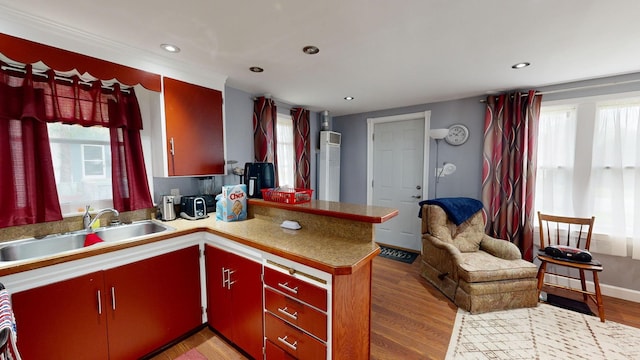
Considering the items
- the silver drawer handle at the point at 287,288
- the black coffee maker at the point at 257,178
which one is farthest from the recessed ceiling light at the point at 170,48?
the silver drawer handle at the point at 287,288

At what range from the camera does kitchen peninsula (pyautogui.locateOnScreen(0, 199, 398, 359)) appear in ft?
4.19

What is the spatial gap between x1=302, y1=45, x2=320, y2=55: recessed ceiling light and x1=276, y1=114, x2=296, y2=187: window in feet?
5.45

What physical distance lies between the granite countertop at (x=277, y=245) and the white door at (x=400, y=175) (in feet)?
8.27

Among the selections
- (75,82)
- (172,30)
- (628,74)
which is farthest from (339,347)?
(628,74)

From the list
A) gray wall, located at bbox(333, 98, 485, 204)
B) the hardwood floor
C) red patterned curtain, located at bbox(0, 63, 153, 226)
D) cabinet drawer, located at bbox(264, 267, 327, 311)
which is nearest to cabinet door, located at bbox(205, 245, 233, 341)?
the hardwood floor

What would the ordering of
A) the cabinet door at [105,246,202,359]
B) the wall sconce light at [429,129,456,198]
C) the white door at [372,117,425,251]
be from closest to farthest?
the cabinet door at [105,246,202,359] → the wall sconce light at [429,129,456,198] → the white door at [372,117,425,251]

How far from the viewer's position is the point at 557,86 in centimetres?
275

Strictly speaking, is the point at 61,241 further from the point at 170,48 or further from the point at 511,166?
the point at 511,166

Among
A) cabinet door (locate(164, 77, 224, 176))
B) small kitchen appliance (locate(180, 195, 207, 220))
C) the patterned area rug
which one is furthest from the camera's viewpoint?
small kitchen appliance (locate(180, 195, 207, 220))

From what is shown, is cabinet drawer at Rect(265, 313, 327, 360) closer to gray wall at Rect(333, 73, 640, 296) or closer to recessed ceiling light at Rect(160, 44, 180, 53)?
recessed ceiling light at Rect(160, 44, 180, 53)

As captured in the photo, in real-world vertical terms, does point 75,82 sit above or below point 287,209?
above

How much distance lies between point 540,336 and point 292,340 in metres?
2.06

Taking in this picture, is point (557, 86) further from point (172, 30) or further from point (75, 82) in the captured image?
point (75, 82)

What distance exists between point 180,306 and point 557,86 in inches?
172
